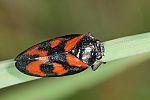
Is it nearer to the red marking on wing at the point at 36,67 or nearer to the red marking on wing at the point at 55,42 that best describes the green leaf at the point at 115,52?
the red marking on wing at the point at 36,67

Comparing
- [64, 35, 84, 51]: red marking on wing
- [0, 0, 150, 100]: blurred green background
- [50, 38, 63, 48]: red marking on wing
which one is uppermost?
[50, 38, 63, 48]: red marking on wing

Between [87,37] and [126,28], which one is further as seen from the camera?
[126,28]

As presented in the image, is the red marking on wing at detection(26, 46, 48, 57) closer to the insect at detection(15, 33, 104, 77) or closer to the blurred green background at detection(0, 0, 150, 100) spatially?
the insect at detection(15, 33, 104, 77)

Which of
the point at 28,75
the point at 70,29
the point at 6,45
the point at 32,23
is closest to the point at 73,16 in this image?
the point at 70,29

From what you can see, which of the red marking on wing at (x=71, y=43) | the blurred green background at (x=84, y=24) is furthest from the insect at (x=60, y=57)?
the blurred green background at (x=84, y=24)

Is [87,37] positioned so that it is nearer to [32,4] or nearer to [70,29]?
[70,29]

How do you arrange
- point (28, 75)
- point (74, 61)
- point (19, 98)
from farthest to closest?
point (19, 98)
point (74, 61)
point (28, 75)

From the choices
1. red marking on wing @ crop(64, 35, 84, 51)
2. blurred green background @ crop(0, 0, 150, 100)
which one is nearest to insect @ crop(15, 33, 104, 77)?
red marking on wing @ crop(64, 35, 84, 51)
